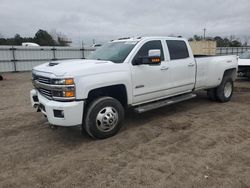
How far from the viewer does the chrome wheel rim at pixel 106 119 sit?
4.48m

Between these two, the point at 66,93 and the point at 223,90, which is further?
the point at 223,90

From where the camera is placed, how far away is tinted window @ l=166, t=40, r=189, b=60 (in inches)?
231

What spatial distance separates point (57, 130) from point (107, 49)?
2.21 metres

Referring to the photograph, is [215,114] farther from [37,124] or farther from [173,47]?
[37,124]

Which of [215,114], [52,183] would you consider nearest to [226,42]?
[215,114]

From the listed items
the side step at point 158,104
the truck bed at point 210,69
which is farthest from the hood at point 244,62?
the side step at point 158,104

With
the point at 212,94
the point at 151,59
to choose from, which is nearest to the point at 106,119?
the point at 151,59

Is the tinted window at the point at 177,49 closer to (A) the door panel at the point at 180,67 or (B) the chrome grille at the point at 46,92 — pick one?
(A) the door panel at the point at 180,67

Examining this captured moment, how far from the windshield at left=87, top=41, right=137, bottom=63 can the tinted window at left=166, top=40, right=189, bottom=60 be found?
1039mm

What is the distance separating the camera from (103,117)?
14.8 ft

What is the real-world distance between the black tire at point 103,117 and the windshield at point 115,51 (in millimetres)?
959

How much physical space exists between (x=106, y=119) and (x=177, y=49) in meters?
2.78

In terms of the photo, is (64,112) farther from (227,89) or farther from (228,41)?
(228,41)

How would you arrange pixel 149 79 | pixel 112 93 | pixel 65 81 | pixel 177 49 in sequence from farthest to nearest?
pixel 177 49
pixel 149 79
pixel 112 93
pixel 65 81
